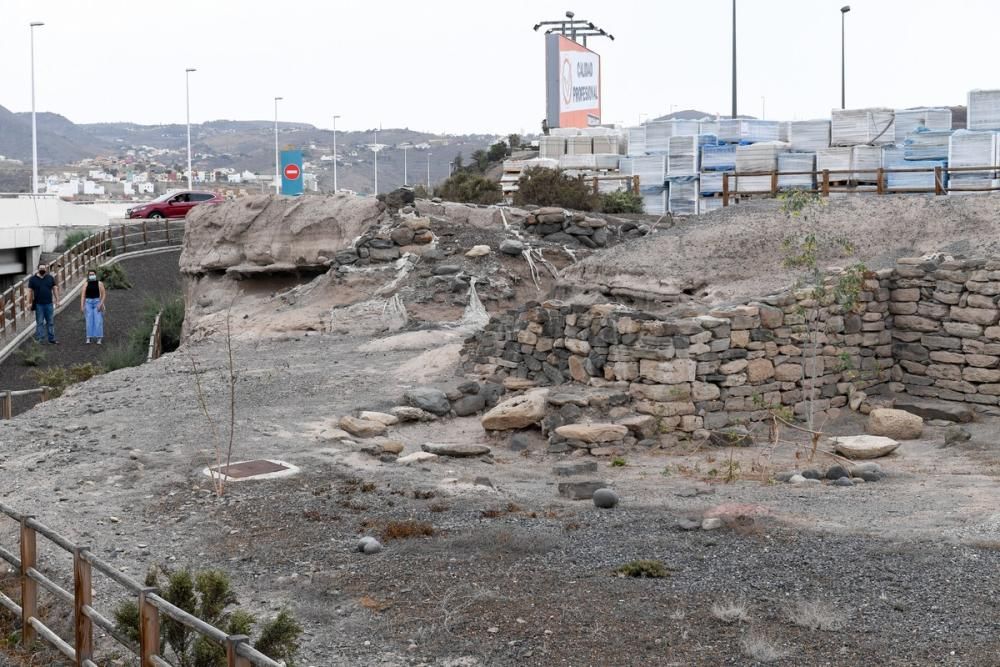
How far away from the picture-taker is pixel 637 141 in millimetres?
30922

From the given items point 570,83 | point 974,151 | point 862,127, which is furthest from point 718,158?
point 570,83

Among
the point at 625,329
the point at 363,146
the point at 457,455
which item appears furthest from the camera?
the point at 363,146

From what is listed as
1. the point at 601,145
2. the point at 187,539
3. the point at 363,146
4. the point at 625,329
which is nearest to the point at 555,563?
the point at 187,539

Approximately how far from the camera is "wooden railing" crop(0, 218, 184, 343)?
26.5 m

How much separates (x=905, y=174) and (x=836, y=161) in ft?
5.19

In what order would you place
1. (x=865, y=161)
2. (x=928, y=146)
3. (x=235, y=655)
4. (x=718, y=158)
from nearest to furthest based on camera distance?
1. (x=235, y=655)
2. (x=928, y=146)
3. (x=865, y=161)
4. (x=718, y=158)

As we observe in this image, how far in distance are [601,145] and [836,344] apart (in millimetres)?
24811

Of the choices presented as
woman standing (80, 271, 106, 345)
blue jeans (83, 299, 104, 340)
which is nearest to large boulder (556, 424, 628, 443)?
woman standing (80, 271, 106, 345)

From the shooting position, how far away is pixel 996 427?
12.2 metres

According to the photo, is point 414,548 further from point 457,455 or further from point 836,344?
point 836,344

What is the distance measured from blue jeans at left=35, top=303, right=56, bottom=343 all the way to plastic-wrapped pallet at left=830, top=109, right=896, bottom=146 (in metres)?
16.2

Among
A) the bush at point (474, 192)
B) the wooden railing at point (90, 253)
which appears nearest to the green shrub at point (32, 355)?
the wooden railing at point (90, 253)

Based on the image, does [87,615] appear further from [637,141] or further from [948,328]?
[637,141]

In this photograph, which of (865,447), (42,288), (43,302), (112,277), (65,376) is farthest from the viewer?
(112,277)
